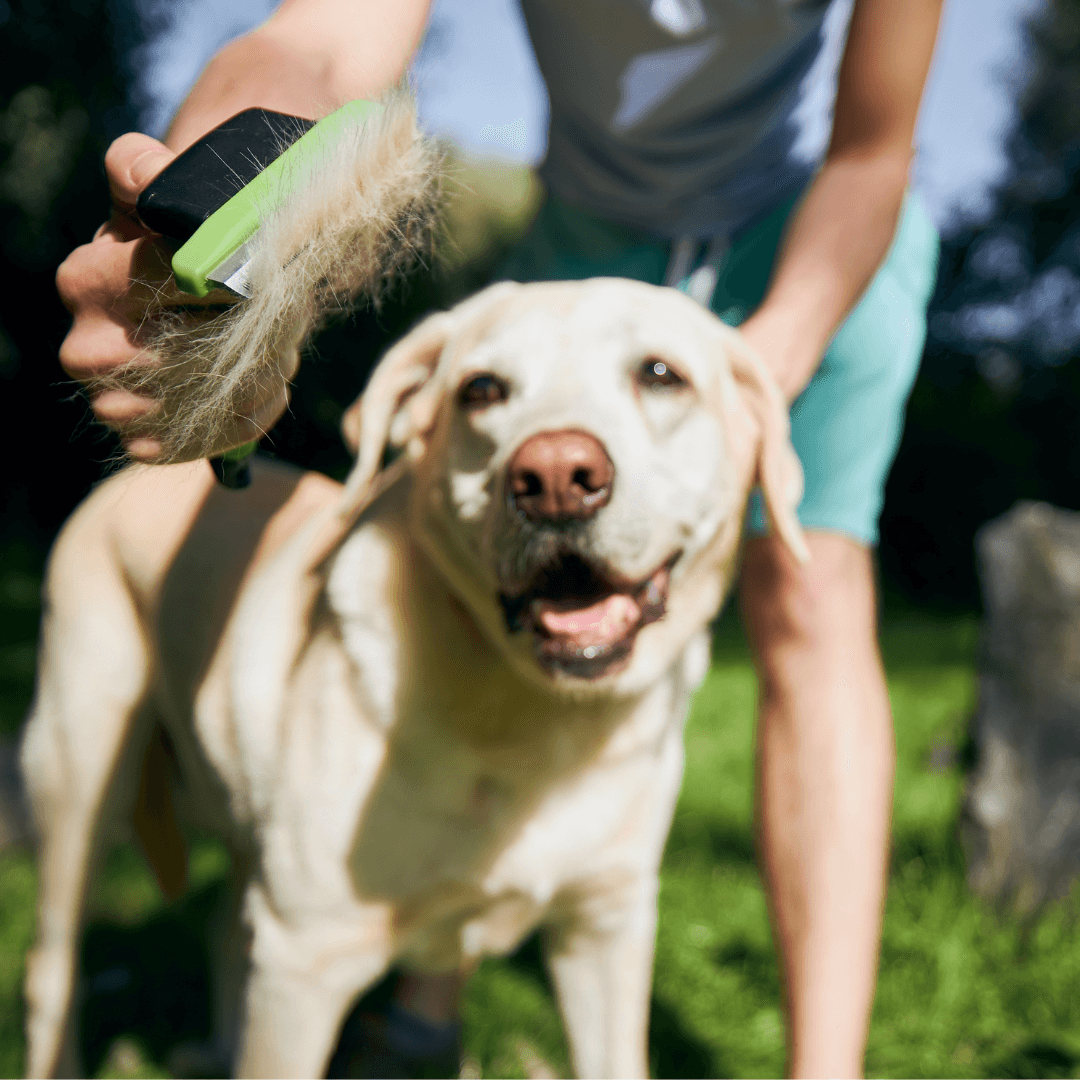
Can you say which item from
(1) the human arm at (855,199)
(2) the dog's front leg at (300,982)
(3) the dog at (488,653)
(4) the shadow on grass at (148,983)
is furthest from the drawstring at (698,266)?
(4) the shadow on grass at (148,983)

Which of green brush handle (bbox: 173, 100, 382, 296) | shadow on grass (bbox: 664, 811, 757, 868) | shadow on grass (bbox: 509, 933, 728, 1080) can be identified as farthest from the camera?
shadow on grass (bbox: 664, 811, 757, 868)

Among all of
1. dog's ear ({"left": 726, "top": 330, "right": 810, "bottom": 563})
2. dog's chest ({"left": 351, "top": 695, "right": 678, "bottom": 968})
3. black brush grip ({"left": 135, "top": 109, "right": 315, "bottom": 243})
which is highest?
black brush grip ({"left": 135, "top": 109, "right": 315, "bottom": 243})

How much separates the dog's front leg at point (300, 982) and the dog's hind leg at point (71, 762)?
0.66 m

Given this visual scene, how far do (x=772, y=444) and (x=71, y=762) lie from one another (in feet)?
4.95

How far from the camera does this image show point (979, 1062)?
2.31 m

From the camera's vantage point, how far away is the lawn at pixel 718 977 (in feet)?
7.60

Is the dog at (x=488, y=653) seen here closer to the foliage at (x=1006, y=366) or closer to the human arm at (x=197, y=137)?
the human arm at (x=197, y=137)

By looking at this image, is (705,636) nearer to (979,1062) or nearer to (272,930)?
(272,930)

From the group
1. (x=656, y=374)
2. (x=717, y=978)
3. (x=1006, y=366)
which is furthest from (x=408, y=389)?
(x=1006, y=366)

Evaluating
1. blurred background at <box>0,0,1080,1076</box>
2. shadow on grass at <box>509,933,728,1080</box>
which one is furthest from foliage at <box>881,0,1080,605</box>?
shadow on grass at <box>509,933,728,1080</box>

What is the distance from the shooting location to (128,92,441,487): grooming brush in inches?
35.9

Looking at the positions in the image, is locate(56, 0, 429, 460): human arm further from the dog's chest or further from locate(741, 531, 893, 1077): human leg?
locate(741, 531, 893, 1077): human leg

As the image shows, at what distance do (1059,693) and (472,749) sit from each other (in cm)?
236

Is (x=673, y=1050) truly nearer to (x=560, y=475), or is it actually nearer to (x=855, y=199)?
Answer: (x=560, y=475)
